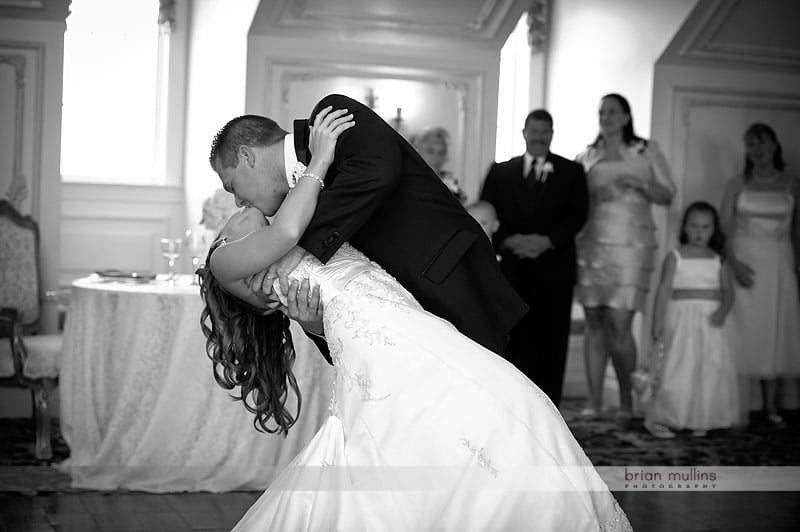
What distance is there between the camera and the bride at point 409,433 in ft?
6.37

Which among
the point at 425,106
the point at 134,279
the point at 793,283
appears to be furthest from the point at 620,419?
the point at 134,279

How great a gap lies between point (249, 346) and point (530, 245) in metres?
3.59

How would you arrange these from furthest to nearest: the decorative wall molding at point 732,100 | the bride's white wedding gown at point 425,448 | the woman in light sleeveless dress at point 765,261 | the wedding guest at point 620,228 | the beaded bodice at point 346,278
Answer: the decorative wall molding at point 732,100 → the woman in light sleeveless dress at point 765,261 → the wedding guest at point 620,228 → the beaded bodice at point 346,278 → the bride's white wedding gown at point 425,448

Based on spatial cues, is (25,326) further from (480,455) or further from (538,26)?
(538,26)

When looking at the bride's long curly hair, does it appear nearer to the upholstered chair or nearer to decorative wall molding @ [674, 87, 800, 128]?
the upholstered chair

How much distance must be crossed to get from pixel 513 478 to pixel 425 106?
4.77 m

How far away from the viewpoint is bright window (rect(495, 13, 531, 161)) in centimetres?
786

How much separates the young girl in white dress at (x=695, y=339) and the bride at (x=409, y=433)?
3.77m

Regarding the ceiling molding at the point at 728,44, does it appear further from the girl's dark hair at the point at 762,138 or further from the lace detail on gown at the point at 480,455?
the lace detail on gown at the point at 480,455

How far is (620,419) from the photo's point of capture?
605 cm

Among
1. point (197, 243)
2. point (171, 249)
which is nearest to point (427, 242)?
point (197, 243)

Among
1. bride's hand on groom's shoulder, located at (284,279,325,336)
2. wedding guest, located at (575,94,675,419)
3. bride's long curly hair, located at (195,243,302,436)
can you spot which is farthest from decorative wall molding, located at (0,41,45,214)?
bride's hand on groom's shoulder, located at (284,279,325,336)

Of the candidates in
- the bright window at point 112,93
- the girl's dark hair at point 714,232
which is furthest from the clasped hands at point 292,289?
the bright window at point 112,93

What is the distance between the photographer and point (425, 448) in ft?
6.47
